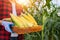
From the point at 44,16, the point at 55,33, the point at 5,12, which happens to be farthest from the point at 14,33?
the point at 55,33

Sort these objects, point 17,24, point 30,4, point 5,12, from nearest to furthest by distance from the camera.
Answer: point 17,24 → point 5,12 → point 30,4

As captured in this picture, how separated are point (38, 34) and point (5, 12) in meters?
0.36

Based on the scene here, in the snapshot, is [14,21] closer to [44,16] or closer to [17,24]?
[17,24]

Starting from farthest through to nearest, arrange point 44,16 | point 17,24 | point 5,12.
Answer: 1. point 5,12
2. point 44,16
3. point 17,24

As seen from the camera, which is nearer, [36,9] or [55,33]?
[55,33]

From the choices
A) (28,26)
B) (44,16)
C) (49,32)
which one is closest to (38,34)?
(49,32)

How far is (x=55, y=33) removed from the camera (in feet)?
4.98

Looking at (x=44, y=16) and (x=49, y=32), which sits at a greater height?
(x=44, y=16)

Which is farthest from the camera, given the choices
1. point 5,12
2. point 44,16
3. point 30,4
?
point 30,4

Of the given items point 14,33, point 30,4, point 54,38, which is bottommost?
point 54,38

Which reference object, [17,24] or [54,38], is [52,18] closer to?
[54,38]

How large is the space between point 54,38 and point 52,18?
0.18m

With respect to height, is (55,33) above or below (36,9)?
below

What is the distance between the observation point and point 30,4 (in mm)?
1857
